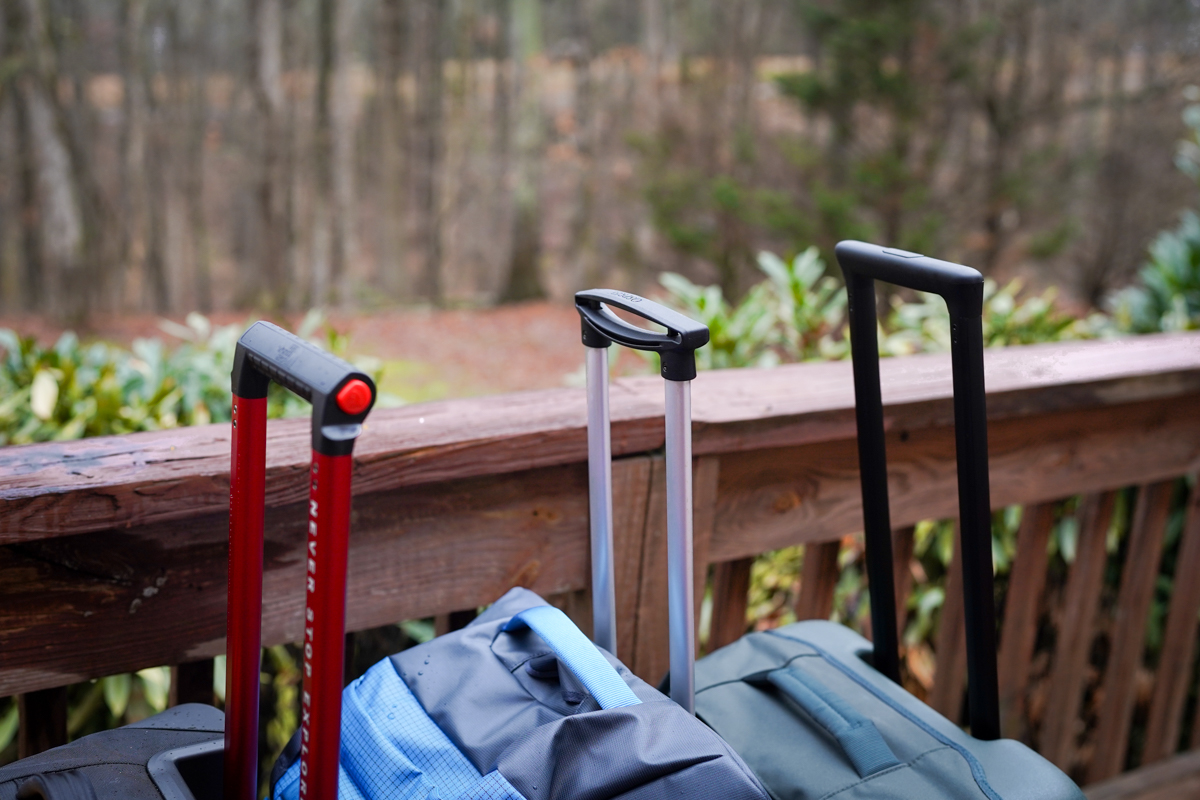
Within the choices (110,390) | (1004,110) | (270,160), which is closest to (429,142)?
(270,160)

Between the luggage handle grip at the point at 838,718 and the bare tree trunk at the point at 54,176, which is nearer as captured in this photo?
the luggage handle grip at the point at 838,718

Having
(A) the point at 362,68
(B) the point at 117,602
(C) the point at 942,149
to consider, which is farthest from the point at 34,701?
(A) the point at 362,68

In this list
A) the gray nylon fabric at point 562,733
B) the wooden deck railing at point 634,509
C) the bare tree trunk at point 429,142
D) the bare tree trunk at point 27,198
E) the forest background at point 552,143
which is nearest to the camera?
the gray nylon fabric at point 562,733

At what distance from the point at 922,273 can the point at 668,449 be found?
0.34m

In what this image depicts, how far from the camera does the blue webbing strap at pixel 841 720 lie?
994mm

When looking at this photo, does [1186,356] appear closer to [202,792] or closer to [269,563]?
[269,563]

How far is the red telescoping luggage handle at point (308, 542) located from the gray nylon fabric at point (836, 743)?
0.51 metres

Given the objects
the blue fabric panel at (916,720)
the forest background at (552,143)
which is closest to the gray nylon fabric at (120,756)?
the blue fabric panel at (916,720)

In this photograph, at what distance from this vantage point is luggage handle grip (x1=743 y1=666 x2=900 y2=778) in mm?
995

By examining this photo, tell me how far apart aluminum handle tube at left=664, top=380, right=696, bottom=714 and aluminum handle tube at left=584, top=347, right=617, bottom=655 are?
130mm

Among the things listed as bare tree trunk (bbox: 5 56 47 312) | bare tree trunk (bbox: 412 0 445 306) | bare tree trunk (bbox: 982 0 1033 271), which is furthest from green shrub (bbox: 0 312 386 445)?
bare tree trunk (bbox: 412 0 445 306)

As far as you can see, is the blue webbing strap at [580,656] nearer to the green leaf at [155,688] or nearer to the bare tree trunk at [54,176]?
the green leaf at [155,688]

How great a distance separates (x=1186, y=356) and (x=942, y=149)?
27.6 feet

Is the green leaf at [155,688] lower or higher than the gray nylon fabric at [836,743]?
lower
